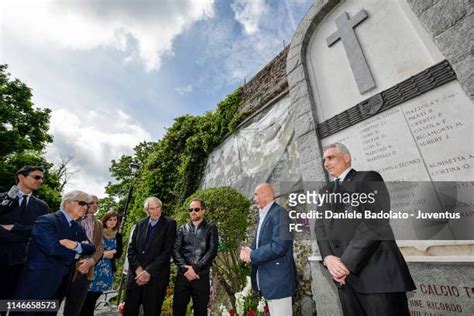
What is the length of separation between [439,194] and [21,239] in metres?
4.89

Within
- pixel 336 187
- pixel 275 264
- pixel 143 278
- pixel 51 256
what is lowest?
pixel 143 278

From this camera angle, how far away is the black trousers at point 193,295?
3283 millimetres

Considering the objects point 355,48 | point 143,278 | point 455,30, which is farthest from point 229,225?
point 455,30

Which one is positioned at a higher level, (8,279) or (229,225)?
(229,225)

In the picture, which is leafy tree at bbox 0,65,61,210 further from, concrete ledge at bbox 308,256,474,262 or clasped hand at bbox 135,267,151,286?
concrete ledge at bbox 308,256,474,262

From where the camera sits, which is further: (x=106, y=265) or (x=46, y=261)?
(x=106, y=265)

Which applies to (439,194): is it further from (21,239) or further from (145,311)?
(21,239)

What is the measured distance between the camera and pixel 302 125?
14.4 ft

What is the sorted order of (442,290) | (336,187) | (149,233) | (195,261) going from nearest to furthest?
(336,187) → (442,290) → (195,261) → (149,233)

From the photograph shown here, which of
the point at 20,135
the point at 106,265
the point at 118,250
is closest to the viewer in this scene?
the point at 106,265

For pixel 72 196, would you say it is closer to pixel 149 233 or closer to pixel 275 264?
pixel 149 233

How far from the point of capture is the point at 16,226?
2.99m

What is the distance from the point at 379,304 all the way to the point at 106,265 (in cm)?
369

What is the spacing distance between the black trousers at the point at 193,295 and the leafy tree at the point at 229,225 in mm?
1301
